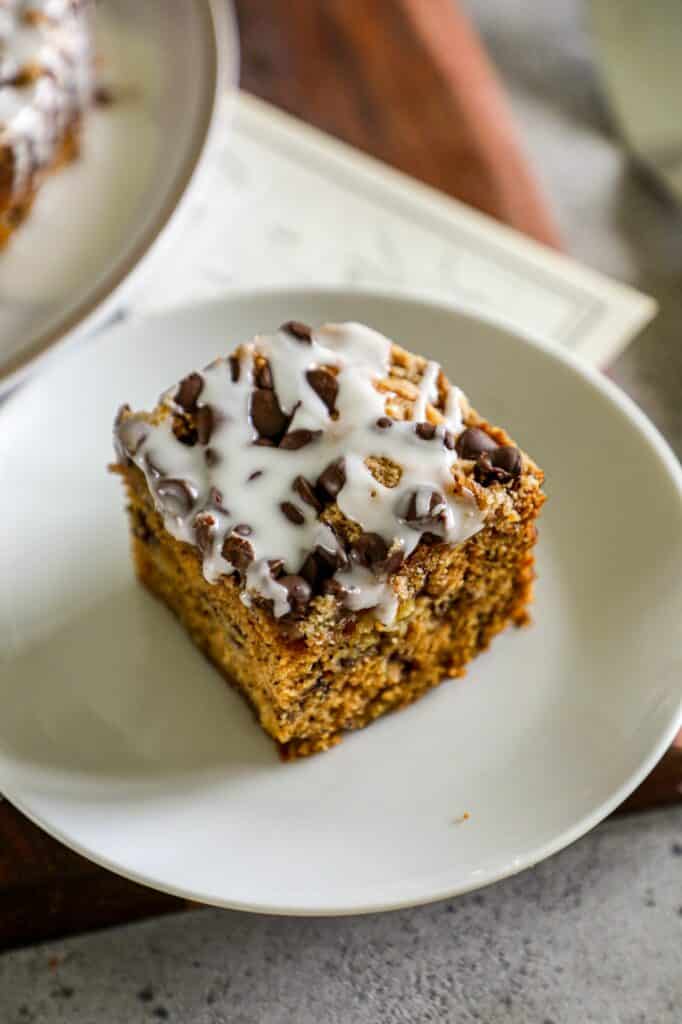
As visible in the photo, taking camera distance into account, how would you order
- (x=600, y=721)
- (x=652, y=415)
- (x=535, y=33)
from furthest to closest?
(x=535, y=33), (x=652, y=415), (x=600, y=721)

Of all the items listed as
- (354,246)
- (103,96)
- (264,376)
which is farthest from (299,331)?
(103,96)

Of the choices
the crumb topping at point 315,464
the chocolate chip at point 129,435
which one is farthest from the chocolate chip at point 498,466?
the chocolate chip at point 129,435

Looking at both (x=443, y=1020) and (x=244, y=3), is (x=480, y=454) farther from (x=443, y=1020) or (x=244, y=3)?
(x=244, y=3)

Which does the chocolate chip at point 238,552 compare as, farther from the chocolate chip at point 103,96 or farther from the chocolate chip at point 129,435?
the chocolate chip at point 103,96

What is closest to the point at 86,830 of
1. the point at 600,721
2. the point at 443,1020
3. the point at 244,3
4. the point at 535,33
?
the point at 443,1020

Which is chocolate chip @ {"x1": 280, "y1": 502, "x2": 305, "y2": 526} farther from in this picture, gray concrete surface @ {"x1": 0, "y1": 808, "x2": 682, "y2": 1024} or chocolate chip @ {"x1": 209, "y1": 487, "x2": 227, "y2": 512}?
gray concrete surface @ {"x1": 0, "y1": 808, "x2": 682, "y2": 1024}

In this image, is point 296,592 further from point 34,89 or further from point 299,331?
point 34,89

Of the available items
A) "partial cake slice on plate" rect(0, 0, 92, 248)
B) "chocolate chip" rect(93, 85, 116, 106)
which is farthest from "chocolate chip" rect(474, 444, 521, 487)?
"chocolate chip" rect(93, 85, 116, 106)

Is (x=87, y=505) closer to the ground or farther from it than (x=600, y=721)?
closer to the ground
